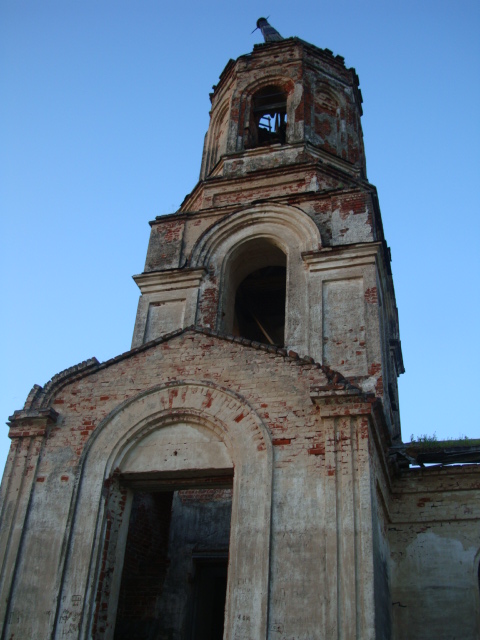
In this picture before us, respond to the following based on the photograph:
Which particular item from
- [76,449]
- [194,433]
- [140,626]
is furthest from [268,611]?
[140,626]

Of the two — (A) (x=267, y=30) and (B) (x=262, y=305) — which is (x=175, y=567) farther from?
(A) (x=267, y=30)

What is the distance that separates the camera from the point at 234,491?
8.28 meters

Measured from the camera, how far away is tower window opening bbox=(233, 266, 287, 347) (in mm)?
16141

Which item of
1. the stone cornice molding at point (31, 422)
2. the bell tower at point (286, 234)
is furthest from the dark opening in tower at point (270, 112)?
the stone cornice molding at point (31, 422)

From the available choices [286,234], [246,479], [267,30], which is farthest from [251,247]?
[267,30]

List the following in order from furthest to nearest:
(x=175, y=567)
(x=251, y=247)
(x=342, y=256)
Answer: (x=251, y=247) → (x=342, y=256) → (x=175, y=567)

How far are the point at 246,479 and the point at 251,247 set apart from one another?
7.46 metres

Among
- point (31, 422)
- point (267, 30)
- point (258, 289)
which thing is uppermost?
point (267, 30)

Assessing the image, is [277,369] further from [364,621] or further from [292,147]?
[292,147]

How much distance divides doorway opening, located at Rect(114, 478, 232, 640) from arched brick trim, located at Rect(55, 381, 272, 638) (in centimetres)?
223

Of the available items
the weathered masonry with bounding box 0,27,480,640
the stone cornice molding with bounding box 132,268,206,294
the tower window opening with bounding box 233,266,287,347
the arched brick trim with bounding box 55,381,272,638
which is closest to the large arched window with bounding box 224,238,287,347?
the tower window opening with bounding box 233,266,287,347

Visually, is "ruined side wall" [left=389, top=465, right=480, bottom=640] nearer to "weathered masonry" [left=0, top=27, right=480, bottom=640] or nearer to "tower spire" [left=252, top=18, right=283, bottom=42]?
"weathered masonry" [left=0, top=27, right=480, bottom=640]

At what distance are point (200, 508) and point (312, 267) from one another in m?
4.99

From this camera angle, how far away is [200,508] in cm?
1213
